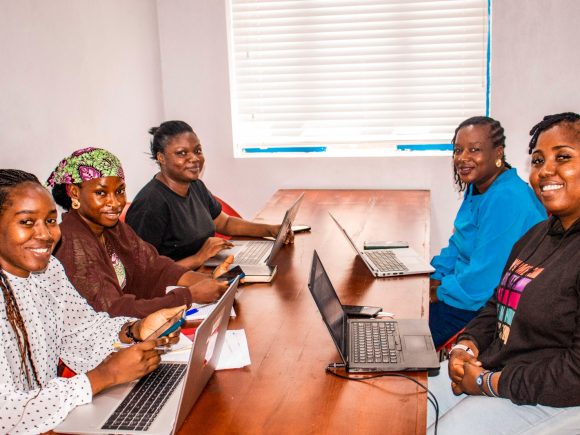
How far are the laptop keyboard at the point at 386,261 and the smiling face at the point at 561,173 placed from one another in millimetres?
840

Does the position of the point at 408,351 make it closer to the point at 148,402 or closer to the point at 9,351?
the point at 148,402

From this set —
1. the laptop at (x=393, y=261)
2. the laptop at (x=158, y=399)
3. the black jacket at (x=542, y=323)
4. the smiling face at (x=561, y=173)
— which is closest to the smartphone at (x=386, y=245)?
the laptop at (x=393, y=261)

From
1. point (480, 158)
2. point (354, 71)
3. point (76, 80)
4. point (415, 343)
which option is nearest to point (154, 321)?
point (415, 343)

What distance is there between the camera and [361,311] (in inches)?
83.4

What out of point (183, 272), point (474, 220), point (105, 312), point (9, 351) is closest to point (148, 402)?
point (9, 351)

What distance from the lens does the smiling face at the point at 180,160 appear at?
3.00 m

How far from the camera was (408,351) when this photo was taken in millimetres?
1825

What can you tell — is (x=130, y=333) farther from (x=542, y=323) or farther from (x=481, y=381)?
(x=542, y=323)

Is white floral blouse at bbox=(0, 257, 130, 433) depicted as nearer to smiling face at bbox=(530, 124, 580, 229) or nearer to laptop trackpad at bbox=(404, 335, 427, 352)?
laptop trackpad at bbox=(404, 335, 427, 352)

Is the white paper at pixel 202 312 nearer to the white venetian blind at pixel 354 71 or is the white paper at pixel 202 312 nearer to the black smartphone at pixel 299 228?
the black smartphone at pixel 299 228

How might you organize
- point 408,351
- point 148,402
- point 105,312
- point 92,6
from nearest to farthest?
point 148,402
point 408,351
point 105,312
point 92,6

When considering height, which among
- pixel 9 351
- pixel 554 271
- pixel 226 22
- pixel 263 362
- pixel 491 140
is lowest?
pixel 263 362

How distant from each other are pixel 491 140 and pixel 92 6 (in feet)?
7.26

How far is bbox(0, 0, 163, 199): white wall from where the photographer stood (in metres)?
2.81
